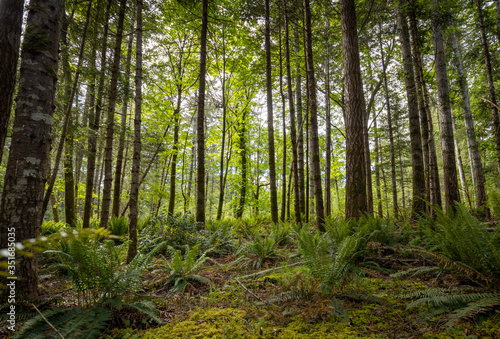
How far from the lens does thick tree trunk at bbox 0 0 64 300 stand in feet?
7.11

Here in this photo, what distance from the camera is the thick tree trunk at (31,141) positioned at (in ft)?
7.11

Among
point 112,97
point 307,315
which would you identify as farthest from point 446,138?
point 112,97

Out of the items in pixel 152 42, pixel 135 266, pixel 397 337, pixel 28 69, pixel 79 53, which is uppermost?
pixel 152 42

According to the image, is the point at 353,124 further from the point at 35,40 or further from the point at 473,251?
the point at 35,40

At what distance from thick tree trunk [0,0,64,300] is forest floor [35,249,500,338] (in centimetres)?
74

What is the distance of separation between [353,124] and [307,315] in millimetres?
4509

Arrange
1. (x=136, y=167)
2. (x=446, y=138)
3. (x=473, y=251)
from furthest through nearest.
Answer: (x=446, y=138) < (x=136, y=167) < (x=473, y=251)

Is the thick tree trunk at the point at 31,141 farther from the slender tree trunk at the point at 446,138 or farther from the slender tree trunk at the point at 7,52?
the slender tree trunk at the point at 446,138

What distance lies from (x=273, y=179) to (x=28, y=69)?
6.37m

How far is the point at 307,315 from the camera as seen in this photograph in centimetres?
186

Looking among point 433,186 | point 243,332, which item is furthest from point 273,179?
point 243,332

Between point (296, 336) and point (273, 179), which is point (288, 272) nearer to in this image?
point (296, 336)

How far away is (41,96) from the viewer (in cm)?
239

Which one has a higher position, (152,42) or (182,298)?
(152,42)
